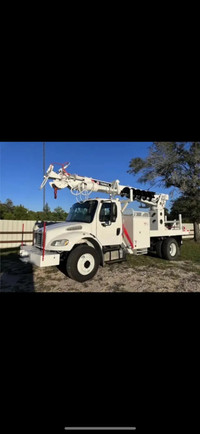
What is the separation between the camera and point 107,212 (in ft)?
16.7

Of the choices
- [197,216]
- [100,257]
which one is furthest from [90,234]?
[197,216]

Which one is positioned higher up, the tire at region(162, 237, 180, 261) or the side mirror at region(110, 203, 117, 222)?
the side mirror at region(110, 203, 117, 222)

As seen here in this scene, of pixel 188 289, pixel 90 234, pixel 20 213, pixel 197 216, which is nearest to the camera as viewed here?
pixel 188 289

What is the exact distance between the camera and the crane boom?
4.77 m

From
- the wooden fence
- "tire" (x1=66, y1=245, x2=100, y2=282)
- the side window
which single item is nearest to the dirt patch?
"tire" (x1=66, y1=245, x2=100, y2=282)

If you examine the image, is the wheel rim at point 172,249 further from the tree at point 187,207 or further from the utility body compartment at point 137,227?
the tree at point 187,207

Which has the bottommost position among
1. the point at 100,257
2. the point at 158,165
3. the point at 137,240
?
the point at 100,257

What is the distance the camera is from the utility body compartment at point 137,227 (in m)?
5.63

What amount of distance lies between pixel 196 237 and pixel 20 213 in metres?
16.1

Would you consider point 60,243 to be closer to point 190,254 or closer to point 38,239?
point 38,239

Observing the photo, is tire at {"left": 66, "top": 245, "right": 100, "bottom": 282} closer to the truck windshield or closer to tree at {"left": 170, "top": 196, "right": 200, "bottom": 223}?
the truck windshield

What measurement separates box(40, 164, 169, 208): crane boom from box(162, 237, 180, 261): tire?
1.51 meters
